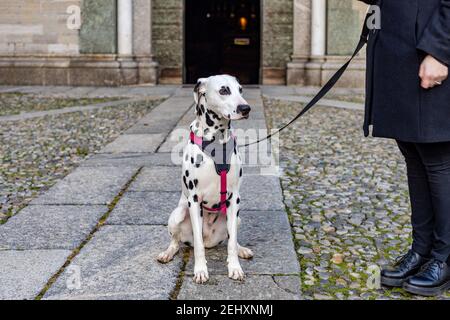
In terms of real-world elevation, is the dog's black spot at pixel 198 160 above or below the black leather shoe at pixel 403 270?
above

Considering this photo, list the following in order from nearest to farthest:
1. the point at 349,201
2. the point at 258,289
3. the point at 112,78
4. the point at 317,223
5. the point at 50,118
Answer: the point at 258,289 → the point at 317,223 → the point at 349,201 → the point at 50,118 → the point at 112,78

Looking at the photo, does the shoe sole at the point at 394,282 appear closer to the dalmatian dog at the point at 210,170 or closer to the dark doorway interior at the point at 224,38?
the dalmatian dog at the point at 210,170

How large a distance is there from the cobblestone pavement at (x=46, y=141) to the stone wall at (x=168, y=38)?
3292 millimetres

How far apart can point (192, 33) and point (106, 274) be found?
48.2 ft

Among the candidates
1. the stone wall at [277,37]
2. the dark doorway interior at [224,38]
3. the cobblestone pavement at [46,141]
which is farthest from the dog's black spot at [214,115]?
the dark doorway interior at [224,38]

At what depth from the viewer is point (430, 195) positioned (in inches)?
130

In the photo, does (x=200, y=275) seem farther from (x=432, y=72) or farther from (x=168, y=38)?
(x=168, y=38)

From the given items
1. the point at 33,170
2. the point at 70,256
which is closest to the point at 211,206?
the point at 70,256

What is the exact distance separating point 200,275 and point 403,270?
0.98 m

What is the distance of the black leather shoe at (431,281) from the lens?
316cm

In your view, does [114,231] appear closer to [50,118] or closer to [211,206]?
[211,206]

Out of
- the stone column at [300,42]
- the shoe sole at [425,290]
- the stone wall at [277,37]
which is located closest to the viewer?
the shoe sole at [425,290]

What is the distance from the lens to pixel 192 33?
57.5ft

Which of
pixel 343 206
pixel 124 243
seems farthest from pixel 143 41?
pixel 124 243
